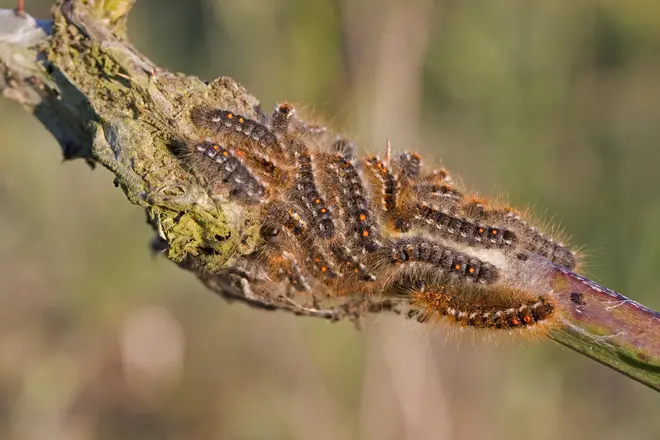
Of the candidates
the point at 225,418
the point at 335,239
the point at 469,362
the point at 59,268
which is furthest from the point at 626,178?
the point at 59,268

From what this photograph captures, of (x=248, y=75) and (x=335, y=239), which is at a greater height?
(x=248, y=75)

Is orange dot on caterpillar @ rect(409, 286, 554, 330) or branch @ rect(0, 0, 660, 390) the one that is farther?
orange dot on caterpillar @ rect(409, 286, 554, 330)

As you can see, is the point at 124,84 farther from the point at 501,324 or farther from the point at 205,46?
the point at 205,46

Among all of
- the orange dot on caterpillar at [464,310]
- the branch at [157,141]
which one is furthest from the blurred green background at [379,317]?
the branch at [157,141]

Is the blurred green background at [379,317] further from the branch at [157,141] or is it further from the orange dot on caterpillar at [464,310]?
the branch at [157,141]

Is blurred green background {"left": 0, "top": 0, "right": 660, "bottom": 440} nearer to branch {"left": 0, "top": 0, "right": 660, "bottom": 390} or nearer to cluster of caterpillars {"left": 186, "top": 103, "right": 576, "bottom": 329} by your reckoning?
cluster of caterpillars {"left": 186, "top": 103, "right": 576, "bottom": 329}

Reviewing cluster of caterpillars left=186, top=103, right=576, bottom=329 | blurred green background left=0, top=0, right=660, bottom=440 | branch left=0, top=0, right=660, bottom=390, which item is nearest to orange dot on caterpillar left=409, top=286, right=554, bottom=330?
cluster of caterpillars left=186, top=103, right=576, bottom=329
